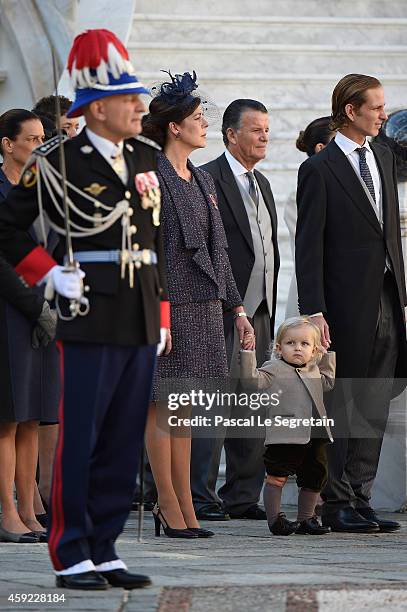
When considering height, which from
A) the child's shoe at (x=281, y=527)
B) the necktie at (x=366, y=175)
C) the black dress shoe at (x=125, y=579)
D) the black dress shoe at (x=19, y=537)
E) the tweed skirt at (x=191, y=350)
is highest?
the necktie at (x=366, y=175)

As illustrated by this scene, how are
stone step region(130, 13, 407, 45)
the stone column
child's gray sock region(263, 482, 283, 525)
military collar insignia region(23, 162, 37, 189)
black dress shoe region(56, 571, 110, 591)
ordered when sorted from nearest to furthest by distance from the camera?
black dress shoe region(56, 571, 110, 591) → military collar insignia region(23, 162, 37, 189) → child's gray sock region(263, 482, 283, 525) → the stone column → stone step region(130, 13, 407, 45)

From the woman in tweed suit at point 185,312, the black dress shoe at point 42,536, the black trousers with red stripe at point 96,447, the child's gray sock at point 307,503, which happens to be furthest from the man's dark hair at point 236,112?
the black trousers with red stripe at point 96,447

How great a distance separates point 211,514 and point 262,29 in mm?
4309

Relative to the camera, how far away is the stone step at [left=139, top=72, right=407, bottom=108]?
394 inches

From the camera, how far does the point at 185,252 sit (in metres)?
6.00

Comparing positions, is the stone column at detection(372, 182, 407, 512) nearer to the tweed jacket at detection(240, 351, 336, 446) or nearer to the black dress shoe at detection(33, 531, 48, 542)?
the tweed jacket at detection(240, 351, 336, 446)

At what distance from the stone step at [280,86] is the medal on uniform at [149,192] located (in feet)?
18.4

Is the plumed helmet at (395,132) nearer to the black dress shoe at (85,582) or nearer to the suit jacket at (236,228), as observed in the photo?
the suit jacket at (236,228)

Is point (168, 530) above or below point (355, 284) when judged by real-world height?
below

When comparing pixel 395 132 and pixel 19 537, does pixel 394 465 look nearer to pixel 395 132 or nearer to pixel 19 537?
pixel 395 132

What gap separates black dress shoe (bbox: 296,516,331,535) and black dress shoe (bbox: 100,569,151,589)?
6.70ft

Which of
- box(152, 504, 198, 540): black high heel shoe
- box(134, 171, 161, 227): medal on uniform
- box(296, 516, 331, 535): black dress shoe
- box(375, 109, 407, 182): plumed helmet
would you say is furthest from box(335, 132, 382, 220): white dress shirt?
box(134, 171, 161, 227): medal on uniform

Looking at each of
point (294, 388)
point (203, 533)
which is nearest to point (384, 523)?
point (294, 388)

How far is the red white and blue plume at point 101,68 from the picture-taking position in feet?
13.9
